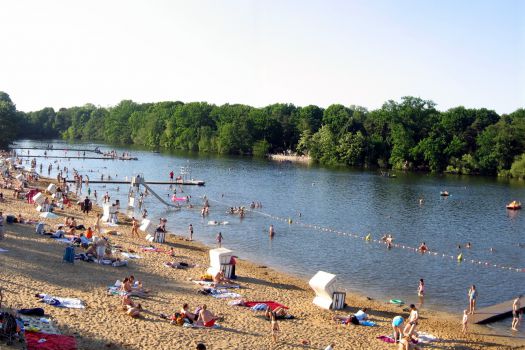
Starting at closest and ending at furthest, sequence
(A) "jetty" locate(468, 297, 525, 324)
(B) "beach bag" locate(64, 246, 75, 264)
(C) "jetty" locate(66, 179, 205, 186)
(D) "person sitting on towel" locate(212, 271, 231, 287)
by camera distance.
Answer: (A) "jetty" locate(468, 297, 525, 324) < (B) "beach bag" locate(64, 246, 75, 264) < (D) "person sitting on towel" locate(212, 271, 231, 287) < (C) "jetty" locate(66, 179, 205, 186)

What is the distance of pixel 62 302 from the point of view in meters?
18.5

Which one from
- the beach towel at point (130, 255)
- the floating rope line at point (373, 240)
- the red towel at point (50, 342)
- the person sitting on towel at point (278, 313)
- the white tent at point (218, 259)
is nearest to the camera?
the red towel at point (50, 342)

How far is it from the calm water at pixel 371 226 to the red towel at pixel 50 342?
48.3 ft

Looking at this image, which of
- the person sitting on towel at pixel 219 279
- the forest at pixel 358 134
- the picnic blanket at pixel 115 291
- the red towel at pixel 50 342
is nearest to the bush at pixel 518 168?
the forest at pixel 358 134

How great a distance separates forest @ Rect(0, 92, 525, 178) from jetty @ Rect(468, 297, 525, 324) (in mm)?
82642

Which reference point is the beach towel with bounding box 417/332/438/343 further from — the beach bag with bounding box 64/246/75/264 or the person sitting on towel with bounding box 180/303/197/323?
the beach bag with bounding box 64/246/75/264

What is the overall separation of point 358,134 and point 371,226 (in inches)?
2897

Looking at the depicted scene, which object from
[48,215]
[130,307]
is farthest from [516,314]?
[48,215]

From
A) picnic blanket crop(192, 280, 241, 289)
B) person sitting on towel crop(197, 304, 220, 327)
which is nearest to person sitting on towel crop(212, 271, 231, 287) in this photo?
picnic blanket crop(192, 280, 241, 289)

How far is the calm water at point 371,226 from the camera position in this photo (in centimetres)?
3131

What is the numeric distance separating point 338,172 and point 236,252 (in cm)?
6771

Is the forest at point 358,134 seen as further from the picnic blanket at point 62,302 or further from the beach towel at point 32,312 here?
the beach towel at point 32,312

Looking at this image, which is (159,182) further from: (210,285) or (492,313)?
(492,313)

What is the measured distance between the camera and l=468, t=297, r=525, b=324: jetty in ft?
78.1
